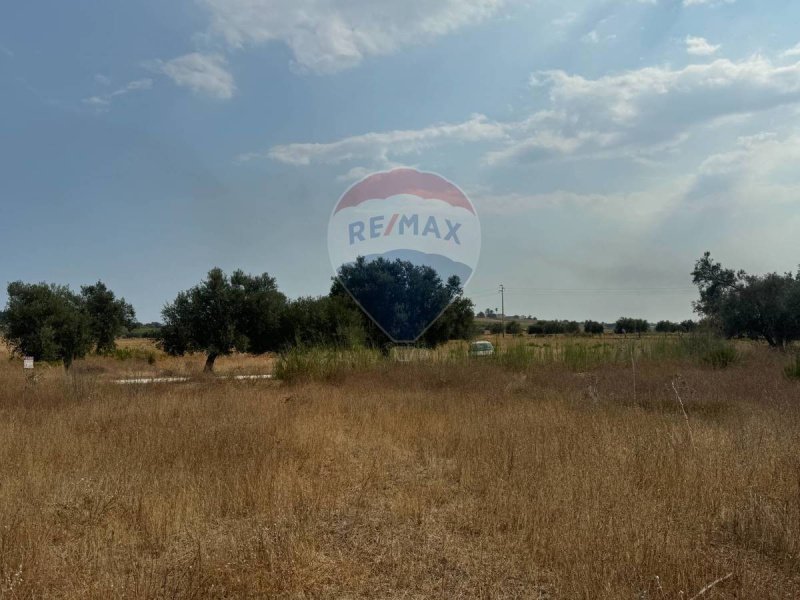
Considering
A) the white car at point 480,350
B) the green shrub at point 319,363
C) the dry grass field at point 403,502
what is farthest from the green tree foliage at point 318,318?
the dry grass field at point 403,502

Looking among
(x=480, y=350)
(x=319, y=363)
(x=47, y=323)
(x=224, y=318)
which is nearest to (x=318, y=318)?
(x=224, y=318)

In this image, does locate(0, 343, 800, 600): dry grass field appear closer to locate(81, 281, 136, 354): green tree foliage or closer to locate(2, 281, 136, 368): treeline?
locate(2, 281, 136, 368): treeline

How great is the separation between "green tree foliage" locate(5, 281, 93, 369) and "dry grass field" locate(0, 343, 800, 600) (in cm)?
1958

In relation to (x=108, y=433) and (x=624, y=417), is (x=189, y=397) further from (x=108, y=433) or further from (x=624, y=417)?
(x=624, y=417)

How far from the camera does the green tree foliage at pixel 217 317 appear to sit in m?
23.5

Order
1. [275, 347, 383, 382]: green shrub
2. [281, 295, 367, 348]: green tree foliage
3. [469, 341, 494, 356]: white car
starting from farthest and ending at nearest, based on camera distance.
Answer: [281, 295, 367, 348]: green tree foliage < [469, 341, 494, 356]: white car < [275, 347, 383, 382]: green shrub

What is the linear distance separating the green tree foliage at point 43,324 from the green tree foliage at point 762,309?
3002cm

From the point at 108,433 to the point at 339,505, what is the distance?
4.09 m

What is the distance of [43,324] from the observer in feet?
78.7

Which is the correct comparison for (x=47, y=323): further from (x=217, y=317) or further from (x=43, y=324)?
(x=217, y=317)

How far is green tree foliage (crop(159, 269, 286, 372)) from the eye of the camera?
23484mm

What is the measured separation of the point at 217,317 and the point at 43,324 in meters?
8.35

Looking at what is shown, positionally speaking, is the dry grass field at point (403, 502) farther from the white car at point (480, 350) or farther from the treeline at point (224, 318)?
the treeline at point (224, 318)

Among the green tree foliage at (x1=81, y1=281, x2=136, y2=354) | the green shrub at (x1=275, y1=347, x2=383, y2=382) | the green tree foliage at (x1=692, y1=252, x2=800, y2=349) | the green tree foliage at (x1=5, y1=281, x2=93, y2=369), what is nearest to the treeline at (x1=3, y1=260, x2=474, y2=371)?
the green tree foliage at (x1=5, y1=281, x2=93, y2=369)
